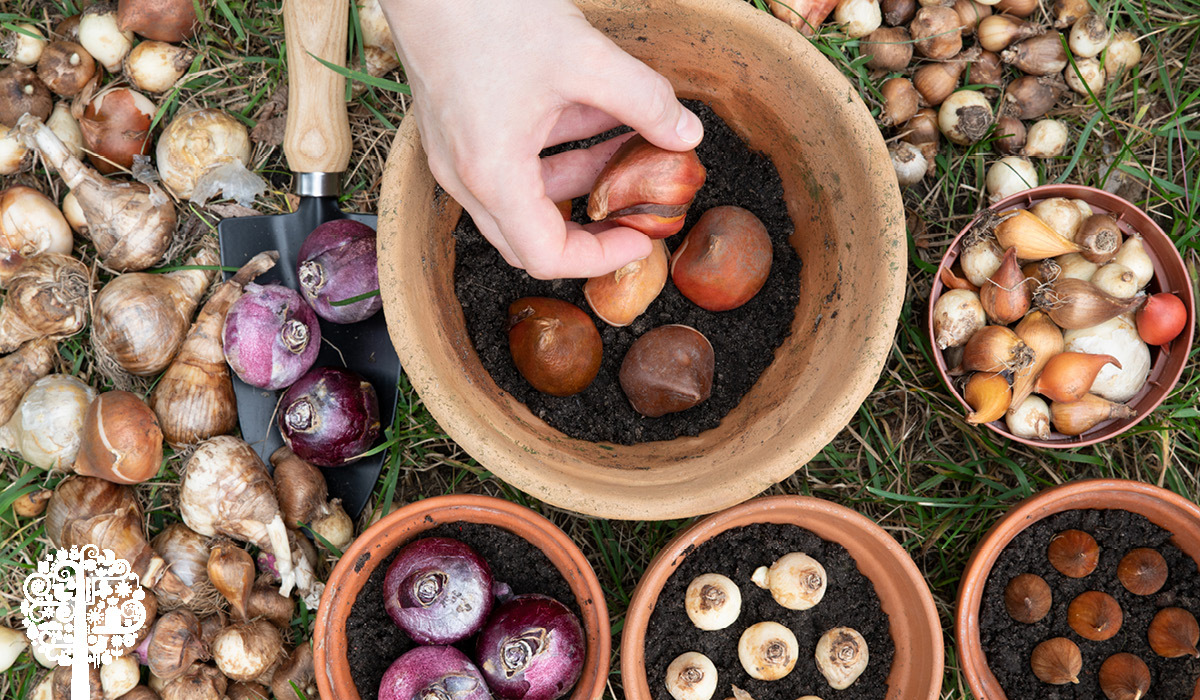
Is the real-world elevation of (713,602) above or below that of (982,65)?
below

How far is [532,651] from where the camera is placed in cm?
132

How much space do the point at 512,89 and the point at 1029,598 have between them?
1318 mm

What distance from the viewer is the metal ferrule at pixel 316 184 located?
161cm

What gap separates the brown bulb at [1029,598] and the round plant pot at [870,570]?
0.62ft

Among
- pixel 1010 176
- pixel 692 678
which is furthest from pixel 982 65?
pixel 692 678

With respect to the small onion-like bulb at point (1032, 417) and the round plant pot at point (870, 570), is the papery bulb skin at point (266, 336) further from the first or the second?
the small onion-like bulb at point (1032, 417)

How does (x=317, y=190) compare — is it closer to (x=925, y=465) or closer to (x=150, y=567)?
(x=150, y=567)

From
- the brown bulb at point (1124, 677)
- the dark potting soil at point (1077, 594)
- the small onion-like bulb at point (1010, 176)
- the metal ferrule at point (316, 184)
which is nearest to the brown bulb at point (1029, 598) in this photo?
the dark potting soil at point (1077, 594)

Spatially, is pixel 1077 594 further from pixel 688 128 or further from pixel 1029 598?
pixel 688 128

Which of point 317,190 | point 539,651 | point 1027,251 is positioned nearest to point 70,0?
point 317,190

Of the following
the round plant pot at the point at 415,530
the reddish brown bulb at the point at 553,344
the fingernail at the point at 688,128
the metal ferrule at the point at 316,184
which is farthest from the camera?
the metal ferrule at the point at 316,184

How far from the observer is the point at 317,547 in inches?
65.0

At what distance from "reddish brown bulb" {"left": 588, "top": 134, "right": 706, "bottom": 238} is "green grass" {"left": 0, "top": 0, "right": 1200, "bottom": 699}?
0.66 m

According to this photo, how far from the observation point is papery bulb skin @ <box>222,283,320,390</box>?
4.98 feet
